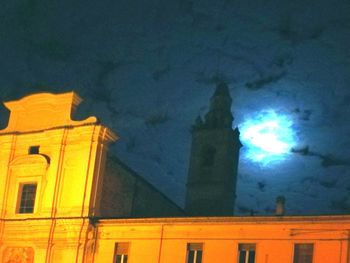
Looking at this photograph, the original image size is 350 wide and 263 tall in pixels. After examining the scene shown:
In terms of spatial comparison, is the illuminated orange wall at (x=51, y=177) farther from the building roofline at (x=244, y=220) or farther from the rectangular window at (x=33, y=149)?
the building roofline at (x=244, y=220)

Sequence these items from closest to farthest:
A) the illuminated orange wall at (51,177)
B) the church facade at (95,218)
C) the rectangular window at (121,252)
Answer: the church facade at (95,218)
the rectangular window at (121,252)
the illuminated orange wall at (51,177)

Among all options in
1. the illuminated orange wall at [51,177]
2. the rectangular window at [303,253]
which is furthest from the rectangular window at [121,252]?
the rectangular window at [303,253]

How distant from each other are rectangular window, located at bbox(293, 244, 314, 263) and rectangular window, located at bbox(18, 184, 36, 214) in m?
15.2

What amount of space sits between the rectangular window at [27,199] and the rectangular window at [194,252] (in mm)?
10087

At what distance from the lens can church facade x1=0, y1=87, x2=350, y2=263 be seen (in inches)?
1152

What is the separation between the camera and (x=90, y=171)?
1400 inches

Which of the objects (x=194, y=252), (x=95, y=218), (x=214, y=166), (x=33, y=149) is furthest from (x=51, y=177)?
(x=214, y=166)

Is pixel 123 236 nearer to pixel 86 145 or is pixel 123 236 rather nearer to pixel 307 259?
pixel 86 145

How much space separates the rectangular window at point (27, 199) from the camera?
1465 inches

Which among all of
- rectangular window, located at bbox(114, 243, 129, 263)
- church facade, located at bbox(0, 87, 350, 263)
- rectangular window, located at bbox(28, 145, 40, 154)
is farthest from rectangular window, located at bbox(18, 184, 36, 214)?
rectangular window, located at bbox(114, 243, 129, 263)

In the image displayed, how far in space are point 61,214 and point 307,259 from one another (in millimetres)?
13309

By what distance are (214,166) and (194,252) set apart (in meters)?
20.5

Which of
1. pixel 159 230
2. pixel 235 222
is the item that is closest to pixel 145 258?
pixel 159 230

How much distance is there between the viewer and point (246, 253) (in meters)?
30.2
